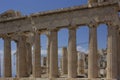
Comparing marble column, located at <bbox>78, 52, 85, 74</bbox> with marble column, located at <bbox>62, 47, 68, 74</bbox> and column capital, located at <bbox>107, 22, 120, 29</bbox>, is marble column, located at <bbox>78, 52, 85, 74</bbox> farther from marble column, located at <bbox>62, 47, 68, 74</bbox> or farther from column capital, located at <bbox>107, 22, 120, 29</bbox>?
column capital, located at <bbox>107, 22, 120, 29</bbox>

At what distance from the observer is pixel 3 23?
115 feet

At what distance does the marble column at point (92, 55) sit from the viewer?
92.8 ft

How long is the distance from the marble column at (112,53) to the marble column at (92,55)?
1426 millimetres

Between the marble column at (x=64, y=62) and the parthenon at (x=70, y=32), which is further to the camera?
the marble column at (x=64, y=62)

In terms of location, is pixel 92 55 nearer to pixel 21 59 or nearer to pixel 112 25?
pixel 112 25

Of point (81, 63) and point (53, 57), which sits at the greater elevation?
point (53, 57)

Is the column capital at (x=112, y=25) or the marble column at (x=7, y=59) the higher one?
the column capital at (x=112, y=25)

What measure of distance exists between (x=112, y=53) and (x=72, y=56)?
14.0ft

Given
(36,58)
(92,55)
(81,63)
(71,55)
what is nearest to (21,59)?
(36,58)

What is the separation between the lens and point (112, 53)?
27.5 meters

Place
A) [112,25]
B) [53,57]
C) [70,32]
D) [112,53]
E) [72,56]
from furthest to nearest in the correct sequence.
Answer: [53,57] < [70,32] < [72,56] < [112,25] < [112,53]

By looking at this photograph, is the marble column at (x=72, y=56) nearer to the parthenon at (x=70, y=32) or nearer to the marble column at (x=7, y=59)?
the parthenon at (x=70, y=32)

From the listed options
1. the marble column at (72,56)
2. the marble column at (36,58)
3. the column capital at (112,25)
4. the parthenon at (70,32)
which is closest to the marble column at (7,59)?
the parthenon at (70,32)

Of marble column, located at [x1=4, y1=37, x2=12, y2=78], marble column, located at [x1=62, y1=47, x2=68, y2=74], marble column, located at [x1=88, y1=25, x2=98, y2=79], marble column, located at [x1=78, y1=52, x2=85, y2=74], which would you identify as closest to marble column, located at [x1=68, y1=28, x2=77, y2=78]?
marble column, located at [x1=88, y1=25, x2=98, y2=79]
